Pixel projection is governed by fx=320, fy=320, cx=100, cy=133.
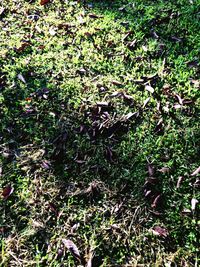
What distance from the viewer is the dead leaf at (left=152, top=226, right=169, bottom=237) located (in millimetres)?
2105

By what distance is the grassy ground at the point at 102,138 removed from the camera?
2.12 meters

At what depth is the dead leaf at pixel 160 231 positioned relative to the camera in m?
2.11

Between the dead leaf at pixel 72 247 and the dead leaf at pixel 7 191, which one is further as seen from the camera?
the dead leaf at pixel 7 191

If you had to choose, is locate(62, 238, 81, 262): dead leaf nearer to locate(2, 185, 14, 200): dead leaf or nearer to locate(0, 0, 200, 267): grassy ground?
locate(0, 0, 200, 267): grassy ground

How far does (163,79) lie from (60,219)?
166 centimetres

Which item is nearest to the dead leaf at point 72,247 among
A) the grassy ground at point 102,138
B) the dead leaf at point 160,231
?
the grassy ground at point 102,138

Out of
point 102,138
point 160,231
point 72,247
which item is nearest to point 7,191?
point 72,247

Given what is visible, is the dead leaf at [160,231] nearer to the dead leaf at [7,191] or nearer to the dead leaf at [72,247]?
the dead leaf at [72,247]

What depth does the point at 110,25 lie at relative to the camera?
12.5ft

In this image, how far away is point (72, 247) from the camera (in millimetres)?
2084

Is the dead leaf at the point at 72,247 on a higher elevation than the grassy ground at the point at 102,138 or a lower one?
lower

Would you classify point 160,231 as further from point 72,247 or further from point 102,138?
point 102,138

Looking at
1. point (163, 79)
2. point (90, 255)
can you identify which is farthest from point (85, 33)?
point (90, 255)

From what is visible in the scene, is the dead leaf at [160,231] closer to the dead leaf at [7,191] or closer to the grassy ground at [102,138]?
the grassy ground at [102,138]
